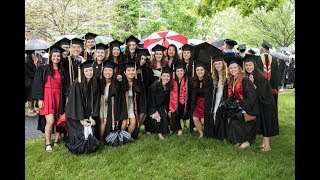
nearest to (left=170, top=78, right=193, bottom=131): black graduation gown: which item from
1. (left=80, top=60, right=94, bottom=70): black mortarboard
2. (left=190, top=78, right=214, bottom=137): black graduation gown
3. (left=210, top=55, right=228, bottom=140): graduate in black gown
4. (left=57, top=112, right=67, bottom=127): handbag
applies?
(left=190, top=78, right=214, bottom=137): black graduation gown

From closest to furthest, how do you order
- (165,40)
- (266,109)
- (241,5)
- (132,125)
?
(266,109), (132,125), (241,5), (165,40)

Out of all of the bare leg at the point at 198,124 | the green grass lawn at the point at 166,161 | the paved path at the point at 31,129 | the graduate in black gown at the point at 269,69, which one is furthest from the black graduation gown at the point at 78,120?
the graduate in black gown at the point at 269,69

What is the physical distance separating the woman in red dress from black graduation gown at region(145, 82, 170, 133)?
187 centimetres

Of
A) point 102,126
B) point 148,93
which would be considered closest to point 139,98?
point 148,93

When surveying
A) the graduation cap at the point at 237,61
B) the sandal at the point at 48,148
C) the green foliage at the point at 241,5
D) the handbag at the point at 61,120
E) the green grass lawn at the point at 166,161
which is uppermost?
the green foliage at the point at 241,5

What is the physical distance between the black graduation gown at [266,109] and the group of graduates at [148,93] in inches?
0.7

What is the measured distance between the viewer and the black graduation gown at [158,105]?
7402mm

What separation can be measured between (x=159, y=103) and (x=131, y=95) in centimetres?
65

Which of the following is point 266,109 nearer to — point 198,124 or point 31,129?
point 198,124

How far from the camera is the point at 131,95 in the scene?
23.4 feet

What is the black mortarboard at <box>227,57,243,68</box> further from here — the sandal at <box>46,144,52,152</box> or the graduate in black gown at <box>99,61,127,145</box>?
the sandal at <box>46,144,52,152</box>

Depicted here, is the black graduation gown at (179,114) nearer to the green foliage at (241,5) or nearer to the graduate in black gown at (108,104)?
the graduate in black gown at (108,104)
